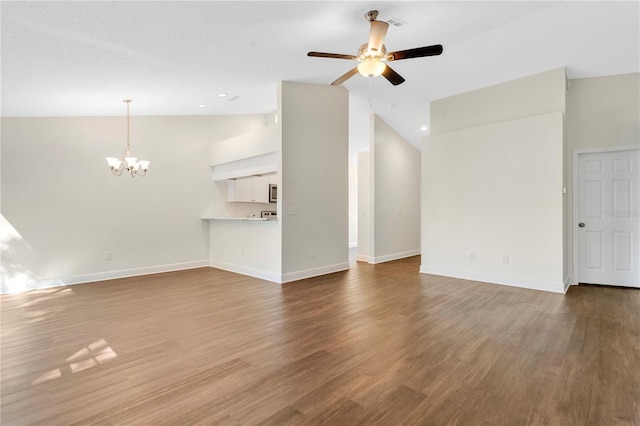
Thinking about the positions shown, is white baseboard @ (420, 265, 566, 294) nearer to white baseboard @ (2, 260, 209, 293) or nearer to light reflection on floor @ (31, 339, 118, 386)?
white baseboard @ (2, 260, 209, 293)

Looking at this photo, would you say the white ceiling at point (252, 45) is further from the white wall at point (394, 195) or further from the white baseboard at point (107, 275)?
the white baseboard at point (107, 275)

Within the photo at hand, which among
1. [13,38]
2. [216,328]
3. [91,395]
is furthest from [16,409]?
[13,38]

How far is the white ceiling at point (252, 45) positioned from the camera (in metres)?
2.80

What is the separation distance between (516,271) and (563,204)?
1156 millimetres

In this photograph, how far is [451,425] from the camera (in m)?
1.75

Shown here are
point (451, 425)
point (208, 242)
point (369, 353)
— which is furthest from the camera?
point (208, 242)

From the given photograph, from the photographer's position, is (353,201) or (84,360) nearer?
(84,360)

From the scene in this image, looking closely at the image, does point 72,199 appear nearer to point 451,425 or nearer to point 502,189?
point 451,425

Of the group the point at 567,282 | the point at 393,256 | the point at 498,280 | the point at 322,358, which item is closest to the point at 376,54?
the point at 322,358

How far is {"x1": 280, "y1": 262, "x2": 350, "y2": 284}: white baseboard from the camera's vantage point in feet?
17.1

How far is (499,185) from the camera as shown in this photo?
16.7 feet

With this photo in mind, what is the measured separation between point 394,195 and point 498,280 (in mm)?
3237

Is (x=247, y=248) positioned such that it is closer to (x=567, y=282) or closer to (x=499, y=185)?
(x=499, y=185)

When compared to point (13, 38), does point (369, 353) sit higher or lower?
lower
